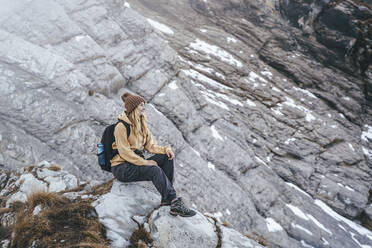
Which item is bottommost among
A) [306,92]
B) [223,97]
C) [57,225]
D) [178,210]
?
[223,97]

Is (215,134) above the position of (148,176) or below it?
below

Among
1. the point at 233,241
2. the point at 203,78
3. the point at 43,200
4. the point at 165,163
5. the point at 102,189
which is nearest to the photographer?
the point at 43,200

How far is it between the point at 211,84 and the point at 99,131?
50.2 ft

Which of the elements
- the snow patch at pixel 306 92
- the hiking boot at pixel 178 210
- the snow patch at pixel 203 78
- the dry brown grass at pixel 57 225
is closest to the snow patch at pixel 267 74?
the snow patch at pixel 306 92

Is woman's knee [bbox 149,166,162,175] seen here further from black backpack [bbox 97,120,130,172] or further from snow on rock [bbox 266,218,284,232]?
snow on rock [bbox 266,218,284,232]

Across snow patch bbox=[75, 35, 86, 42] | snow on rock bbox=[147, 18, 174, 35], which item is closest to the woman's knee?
snow patch bbox=[75, 35, 86, 42]

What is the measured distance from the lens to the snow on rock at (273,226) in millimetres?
17716

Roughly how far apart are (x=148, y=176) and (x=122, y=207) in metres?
1.03

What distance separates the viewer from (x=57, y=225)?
5383 mm

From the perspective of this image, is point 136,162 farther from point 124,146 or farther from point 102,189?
point 102,189

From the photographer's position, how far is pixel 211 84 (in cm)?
2600

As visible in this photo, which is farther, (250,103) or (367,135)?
(367,135)

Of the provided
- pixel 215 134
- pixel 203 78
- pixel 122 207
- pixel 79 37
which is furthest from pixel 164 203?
pixel 203 78

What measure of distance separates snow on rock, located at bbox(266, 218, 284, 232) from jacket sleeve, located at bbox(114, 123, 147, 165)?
14543 millimetres
